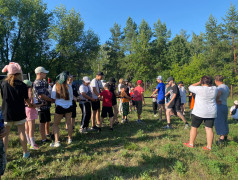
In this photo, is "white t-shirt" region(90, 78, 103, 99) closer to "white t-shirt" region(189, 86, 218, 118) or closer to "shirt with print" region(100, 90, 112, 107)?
"shirt with print" region(100, 90, 112, 107)

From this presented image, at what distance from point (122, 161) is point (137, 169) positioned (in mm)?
460

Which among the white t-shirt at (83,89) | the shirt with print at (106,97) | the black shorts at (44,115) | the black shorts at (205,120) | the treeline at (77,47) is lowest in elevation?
the black shorts at (205,120)

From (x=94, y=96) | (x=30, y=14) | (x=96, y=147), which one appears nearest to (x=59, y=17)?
(x=30, y=14)

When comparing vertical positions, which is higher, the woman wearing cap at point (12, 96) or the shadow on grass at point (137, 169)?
the woman wearing cap at point (12, 96)

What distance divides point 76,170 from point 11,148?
2.28m

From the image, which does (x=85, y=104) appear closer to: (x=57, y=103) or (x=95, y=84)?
(x=95, y=84)

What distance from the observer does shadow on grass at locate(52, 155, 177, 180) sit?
2.95 m

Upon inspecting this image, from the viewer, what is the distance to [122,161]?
3.53 meters

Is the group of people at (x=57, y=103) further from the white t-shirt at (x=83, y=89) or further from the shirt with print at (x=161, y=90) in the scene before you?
the shirt with print at (x=161, y=90)

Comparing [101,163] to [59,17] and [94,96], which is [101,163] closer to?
[94,96]

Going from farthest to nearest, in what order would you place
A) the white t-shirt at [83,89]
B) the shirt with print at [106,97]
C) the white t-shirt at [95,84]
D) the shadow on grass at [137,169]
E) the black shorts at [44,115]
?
the shirt with print at [106,97]
the white t-shirt at [95,84]
the white t-shirt at [83,89]
the black shorts at [44,115]
the shadow on grass at [137,169]

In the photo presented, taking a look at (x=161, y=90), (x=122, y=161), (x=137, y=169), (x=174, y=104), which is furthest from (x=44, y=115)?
(x=161, y=90)

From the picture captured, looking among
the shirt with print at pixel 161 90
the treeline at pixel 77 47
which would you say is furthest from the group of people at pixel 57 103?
the treeline at pixel 77 47

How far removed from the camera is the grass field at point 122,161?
9.77ft
